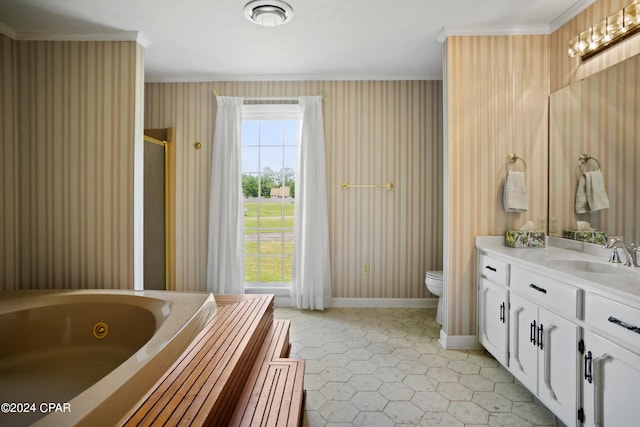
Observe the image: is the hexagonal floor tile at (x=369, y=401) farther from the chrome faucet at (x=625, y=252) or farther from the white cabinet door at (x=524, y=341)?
the chrome faucet at (x=625, y=252)

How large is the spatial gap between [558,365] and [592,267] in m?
0.63

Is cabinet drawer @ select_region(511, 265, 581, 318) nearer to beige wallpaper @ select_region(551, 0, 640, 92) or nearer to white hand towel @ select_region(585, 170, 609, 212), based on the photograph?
white hand towel @ select_region(585, 170, 609, 212)

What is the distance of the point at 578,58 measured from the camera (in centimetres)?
228

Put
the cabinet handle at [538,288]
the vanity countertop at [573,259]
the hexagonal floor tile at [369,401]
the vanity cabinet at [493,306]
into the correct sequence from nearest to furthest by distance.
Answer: the vanity countertop at [573,259] < the cabinet handle at [538,288] < the hexagonal floor tile at [369,401] < the vanity cabinet at [493,306]

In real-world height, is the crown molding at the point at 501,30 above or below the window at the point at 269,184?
above

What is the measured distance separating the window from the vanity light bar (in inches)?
96.8

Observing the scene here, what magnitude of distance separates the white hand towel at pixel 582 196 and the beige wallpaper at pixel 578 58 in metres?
0.69

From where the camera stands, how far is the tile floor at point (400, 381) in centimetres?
182

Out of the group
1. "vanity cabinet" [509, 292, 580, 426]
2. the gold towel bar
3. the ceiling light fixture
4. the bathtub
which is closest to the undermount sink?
"vanity cabinet" [509, 292, 580, 426]

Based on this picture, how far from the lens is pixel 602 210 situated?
2.08 meters

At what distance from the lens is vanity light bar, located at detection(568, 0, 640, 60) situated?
186 centimetres

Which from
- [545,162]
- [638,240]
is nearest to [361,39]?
[545,162]

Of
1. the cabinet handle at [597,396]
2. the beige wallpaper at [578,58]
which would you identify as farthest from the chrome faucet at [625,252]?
the beige wallpaper at [578,58]

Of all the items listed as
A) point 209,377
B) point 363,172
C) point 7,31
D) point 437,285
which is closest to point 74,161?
point 7,31
